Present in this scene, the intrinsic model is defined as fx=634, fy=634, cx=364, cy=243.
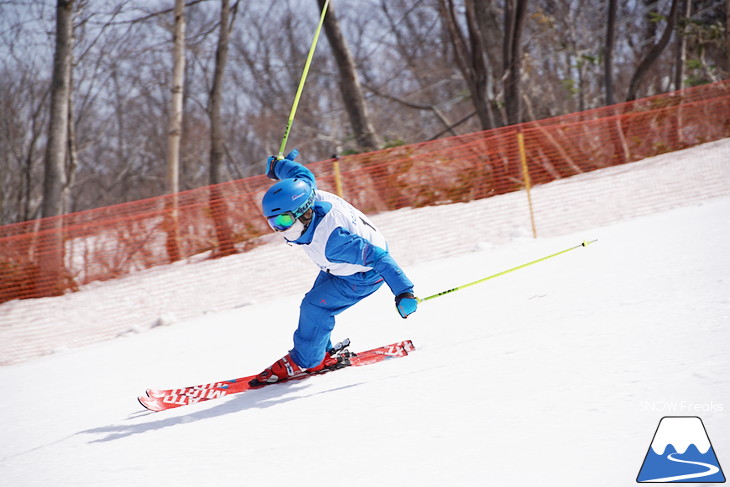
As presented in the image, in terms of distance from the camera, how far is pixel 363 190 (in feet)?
34.4

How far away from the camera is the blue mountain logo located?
2.15 m

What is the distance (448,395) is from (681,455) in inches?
47.9

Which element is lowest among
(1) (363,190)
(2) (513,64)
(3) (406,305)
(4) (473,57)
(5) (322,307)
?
(3) (406,305)

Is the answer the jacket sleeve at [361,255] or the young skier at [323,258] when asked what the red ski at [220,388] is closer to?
the young skier at [323,258]

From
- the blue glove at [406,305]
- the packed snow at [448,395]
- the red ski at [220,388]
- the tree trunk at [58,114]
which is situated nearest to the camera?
the packed snow at [448,395]

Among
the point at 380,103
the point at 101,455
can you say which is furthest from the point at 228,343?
the point at 380,103

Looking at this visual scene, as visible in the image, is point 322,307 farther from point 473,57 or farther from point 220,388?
point 473,57

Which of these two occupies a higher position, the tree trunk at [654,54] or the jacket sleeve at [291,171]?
the tree trunk at [654,54]

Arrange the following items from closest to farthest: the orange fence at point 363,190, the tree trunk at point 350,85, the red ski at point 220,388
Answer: the red ski at point 220,388 < the orange fence at point 363,190 < the tree trunk at point 350,85

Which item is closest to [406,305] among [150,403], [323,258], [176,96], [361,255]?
[361,255]

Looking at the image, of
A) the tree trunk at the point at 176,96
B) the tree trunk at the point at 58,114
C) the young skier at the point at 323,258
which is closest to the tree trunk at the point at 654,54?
the tree trunk at the point at 176,96

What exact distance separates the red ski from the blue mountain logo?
2.14 metres

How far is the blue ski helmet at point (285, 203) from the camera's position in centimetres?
390

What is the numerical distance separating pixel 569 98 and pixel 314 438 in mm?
22060
